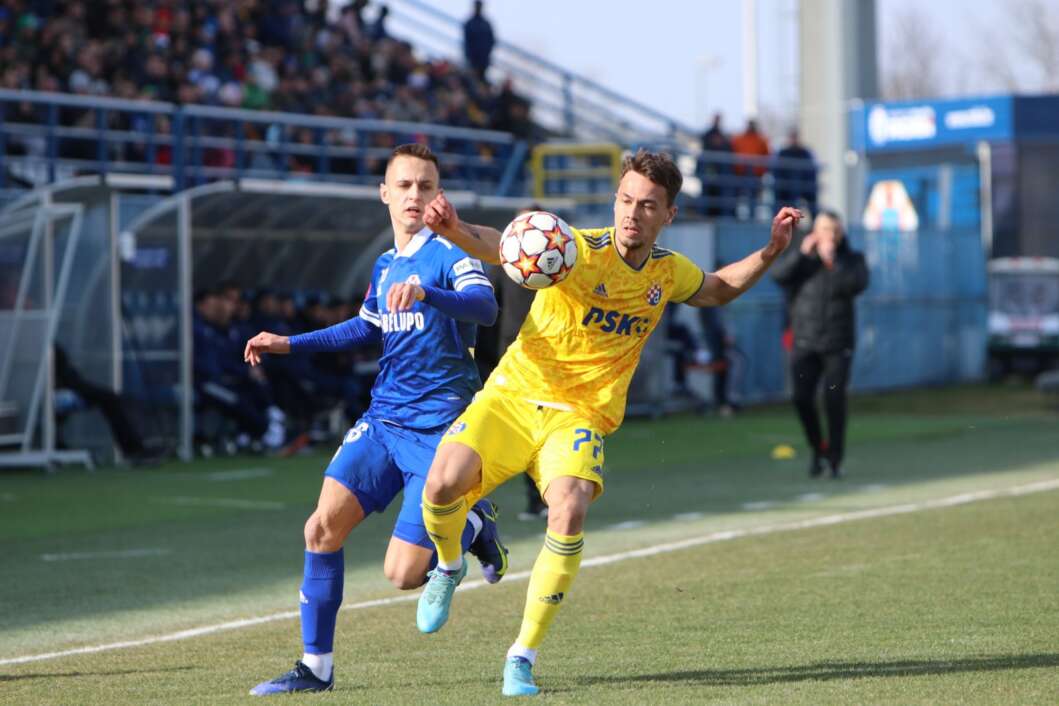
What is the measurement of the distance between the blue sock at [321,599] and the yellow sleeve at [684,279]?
1.67 m

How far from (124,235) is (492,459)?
38.8 feet

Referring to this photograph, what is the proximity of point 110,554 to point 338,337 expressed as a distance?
497 centimetres

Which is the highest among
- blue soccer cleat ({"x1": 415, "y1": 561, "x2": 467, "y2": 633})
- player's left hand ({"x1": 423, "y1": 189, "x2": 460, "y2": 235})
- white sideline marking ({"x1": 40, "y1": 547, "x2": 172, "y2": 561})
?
player's left hand ({"x1": 423, "y1": 189, "x2": 460, "y2": 235})

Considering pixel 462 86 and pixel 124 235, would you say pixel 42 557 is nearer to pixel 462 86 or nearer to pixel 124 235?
pixel 124 235

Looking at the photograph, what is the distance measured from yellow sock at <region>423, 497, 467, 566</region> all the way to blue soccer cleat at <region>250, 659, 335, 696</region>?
68 cm

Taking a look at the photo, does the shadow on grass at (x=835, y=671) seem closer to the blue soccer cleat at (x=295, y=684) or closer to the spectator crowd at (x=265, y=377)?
the blue soccer cleat at (x=295, y=684)

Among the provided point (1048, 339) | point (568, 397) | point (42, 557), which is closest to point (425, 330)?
point (568, 397)

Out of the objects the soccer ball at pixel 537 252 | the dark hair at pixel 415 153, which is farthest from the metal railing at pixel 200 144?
the soccer ball at pixel 537 252

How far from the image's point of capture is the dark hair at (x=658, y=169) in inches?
265

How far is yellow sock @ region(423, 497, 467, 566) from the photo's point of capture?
6.77 metres

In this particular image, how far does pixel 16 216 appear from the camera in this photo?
17219 millimetres

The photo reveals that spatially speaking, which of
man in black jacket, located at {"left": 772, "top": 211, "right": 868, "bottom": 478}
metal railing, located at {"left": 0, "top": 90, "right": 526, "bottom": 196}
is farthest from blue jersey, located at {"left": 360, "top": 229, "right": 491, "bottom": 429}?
metal railing, located at {"left": 0, "top": 90, "right": 526, "bottom": 196}

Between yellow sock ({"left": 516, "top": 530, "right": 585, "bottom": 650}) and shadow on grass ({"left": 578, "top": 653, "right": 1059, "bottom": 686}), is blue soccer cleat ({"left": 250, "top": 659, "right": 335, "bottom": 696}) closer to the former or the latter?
yellow sock ({"left": 516, "top": 530, "right": 585, "bottom": 650})

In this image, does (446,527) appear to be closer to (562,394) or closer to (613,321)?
(562,394)
